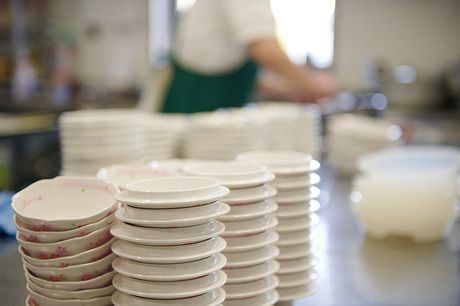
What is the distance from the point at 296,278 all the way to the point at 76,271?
38cm

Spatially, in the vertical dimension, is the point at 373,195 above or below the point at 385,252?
above

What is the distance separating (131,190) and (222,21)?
1580 mm

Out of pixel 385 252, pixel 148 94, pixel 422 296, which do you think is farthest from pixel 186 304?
pixel 148 94

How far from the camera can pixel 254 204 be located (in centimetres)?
86

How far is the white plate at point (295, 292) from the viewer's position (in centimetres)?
95

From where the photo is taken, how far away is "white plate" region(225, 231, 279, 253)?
846 mm

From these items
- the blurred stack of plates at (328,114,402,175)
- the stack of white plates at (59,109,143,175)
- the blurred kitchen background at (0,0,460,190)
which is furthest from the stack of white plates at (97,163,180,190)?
the blurred kitchen background at (0,0,460,190)

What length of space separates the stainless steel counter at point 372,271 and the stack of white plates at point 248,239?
0.15 metres

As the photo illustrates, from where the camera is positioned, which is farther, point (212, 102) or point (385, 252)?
point (212, 102)

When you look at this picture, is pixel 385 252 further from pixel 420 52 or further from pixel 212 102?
pixel 420 52

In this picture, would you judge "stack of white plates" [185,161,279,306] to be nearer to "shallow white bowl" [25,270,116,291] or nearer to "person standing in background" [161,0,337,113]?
"shallow white bowl" [25,270,116,291]

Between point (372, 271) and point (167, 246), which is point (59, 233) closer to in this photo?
point (167, 246)

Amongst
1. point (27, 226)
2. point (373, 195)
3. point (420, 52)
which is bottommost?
point (373, 195)

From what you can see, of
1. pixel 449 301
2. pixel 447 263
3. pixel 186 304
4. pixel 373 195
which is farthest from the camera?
pixel 373 195
